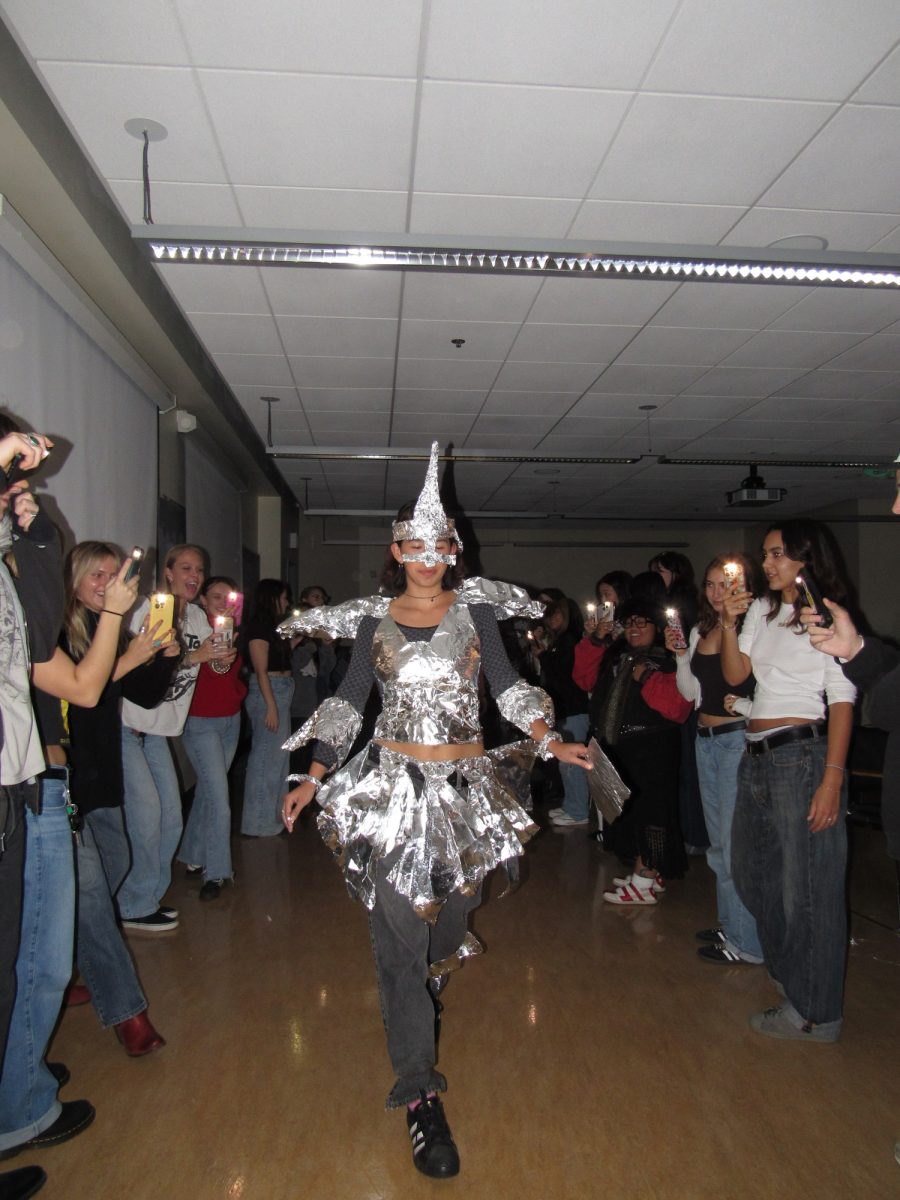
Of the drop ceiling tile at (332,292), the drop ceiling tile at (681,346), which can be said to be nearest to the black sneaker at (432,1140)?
the drop ceiling tile at (332,292)

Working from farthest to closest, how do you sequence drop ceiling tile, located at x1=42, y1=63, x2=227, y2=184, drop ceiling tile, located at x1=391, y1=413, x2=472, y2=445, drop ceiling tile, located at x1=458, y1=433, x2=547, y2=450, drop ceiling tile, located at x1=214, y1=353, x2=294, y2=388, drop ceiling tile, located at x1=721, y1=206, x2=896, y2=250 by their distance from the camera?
drop ceiling tile, located at x1=458, y1=433, x2=547, y2=450 < drop ceiling tile, located at x1=391, y1=413, x2=472, y2=445 < drop ceiling tile, located at x1=214, y1=353, x2=294, y2=388 < drop ceiling tile, located at x1=721, y1=206, x2=896, y2=250 < drop ceiling tile, located at x1=42, y1=63, x2=227, y2=184

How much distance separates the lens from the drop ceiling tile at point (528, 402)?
6.38m

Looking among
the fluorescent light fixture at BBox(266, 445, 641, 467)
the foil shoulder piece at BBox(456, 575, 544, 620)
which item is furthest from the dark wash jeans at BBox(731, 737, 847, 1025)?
the fluorescent light fixture at BBox(266, 445, 641, 467)

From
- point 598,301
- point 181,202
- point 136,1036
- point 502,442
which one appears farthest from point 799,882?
point 502,442

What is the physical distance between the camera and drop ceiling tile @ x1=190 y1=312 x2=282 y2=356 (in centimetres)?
482

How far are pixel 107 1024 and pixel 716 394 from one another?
18.9ft

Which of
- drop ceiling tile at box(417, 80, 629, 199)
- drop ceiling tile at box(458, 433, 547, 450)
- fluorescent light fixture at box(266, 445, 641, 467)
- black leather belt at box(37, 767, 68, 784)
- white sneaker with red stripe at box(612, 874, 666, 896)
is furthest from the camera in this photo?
drop ceiling tile at box(458, 433, 547, 450)

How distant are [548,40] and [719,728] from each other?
2.42 m

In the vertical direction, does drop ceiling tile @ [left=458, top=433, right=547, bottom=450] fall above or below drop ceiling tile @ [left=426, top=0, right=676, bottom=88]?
below

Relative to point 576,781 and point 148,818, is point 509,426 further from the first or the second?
point 148,818

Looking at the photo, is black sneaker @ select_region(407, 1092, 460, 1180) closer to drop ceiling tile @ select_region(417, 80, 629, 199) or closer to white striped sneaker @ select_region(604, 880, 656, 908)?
white striped sneaker @ select_region(604, 880, 656, 908)

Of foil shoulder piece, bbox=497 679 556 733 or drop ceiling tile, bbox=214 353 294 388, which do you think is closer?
foil shoulder piece, bbox=497 679 556 733

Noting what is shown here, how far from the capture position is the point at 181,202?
3.54m

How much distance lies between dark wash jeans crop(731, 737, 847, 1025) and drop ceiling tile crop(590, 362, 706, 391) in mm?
3825
